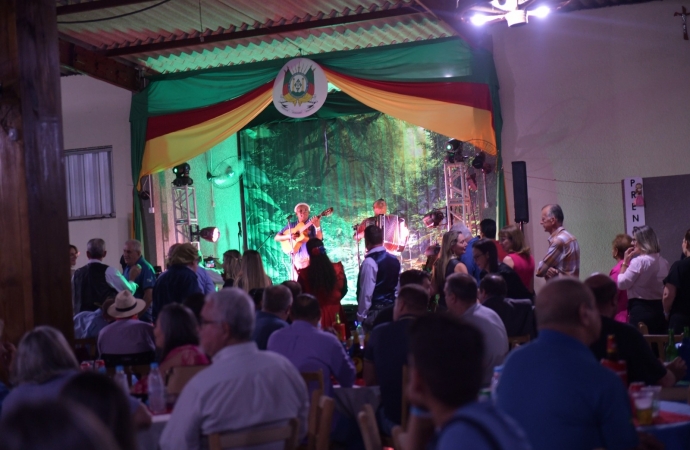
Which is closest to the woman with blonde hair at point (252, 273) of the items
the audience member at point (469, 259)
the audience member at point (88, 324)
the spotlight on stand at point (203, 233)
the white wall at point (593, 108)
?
the audience member at point (88, 324)

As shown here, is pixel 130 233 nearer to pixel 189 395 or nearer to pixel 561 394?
pixel 189 395

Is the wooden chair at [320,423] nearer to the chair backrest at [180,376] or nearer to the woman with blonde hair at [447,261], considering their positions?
the chair backrest at [180,376]

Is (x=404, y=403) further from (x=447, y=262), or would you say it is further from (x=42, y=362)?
(x=447, y=262)

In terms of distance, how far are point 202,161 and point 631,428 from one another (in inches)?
434

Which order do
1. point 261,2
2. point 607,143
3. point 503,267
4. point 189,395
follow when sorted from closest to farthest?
point 189,395, point 503,267, point 261,2, point 607,143

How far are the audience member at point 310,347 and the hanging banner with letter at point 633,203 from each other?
628 centimetres

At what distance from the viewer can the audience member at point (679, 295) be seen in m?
5.83

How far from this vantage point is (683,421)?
10.6 feet

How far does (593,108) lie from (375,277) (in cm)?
404

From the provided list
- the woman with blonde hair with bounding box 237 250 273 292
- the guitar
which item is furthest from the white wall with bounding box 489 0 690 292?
the woman with blonde hair with bounding box 237 250 273 292

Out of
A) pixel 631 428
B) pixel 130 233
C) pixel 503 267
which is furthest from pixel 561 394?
pixel 130 233

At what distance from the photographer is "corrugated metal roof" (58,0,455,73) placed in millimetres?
9469

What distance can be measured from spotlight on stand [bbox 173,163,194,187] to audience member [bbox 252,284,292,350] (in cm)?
691

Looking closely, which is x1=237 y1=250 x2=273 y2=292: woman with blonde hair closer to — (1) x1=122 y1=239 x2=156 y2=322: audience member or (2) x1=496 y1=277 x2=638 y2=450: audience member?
(1) x1=122 y1=239 x2=156 y2=322: audience member
